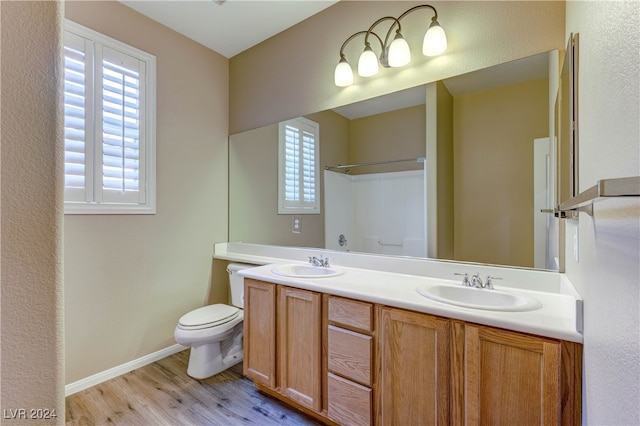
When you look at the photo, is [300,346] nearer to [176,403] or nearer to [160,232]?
[176,403]

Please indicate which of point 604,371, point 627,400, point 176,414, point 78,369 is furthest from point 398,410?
point 78,369

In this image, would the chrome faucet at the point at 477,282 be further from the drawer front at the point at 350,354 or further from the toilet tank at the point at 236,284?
the toilet tank at the point at 236,284

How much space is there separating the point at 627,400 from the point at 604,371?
189 mm

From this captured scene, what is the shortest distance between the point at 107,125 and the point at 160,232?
875 mm

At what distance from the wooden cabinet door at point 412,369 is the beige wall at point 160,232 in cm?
192

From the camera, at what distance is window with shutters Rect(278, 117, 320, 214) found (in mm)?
2439

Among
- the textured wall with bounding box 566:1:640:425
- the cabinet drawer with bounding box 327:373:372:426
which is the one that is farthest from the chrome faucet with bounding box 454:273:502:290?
the cabinet drawer with bounding box 327:373:372:426

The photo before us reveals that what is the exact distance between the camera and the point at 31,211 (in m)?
0.53

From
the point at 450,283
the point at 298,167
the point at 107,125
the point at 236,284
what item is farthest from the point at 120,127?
the point at 450,283

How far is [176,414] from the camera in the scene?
1773mm

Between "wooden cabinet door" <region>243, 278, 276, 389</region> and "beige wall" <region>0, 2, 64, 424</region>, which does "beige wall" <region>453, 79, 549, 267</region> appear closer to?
"wooden cabinet door" <region>243, 278, 276, 389</region>

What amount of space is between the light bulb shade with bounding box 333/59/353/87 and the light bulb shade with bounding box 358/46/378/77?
13 centimetres

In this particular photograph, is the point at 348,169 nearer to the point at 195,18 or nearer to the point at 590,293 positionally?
the point at 590,293

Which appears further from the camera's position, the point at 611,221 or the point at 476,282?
the point at 476,282
